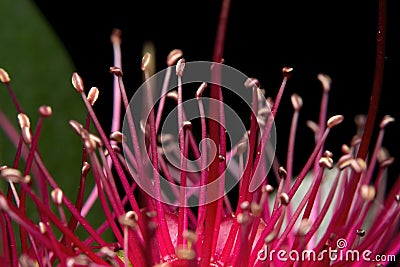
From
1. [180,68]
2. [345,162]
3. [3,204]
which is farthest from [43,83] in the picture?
[345,162]

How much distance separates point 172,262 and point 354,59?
893 mm

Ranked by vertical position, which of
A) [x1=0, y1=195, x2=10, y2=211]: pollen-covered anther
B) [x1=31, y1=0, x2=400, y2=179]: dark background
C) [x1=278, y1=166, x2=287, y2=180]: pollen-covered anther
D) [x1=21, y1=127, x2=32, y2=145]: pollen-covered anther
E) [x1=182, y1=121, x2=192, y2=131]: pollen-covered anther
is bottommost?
[x1=0, y1=195, x2=10, y2=211]: pollen-covered anther

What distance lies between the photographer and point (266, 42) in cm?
183

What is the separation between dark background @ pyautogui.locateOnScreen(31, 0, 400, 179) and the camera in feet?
5.73

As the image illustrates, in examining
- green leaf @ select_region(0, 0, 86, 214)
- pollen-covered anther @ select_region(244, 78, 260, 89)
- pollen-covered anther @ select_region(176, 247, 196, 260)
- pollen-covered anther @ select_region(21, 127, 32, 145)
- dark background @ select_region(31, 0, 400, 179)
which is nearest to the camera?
pollen-covered anther @ select_region(176, 247, 196, 260)

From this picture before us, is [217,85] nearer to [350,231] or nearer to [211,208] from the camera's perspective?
[211,208]

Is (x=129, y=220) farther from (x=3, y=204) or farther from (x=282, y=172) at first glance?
(x=282, y=172)

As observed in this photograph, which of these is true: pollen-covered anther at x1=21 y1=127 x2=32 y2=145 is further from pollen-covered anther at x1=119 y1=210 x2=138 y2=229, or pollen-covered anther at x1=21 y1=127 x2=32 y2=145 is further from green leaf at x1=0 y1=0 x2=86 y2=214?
green leaf at x1=0 y1=0 x2=86 y2=214

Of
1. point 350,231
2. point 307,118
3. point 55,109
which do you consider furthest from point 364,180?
point 307,118

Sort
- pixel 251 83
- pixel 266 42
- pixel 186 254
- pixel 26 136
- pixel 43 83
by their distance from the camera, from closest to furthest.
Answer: pixel 186 254
pixel 26 136
pixel 251 83
pixel 43 83
pixel 266 42

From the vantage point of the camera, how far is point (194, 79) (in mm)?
1163

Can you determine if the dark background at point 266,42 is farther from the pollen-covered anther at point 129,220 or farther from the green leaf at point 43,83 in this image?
the pollen-covered anther at point 129,220

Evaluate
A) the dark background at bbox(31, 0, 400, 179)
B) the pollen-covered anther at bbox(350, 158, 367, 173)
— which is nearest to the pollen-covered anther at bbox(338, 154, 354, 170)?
the pollen-covered anther at bbox(350, 158, 367, 173)

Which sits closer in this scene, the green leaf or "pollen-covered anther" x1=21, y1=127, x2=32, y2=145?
"pollen-covered anther" x1=21, y1=127, x2=32, y2=145
